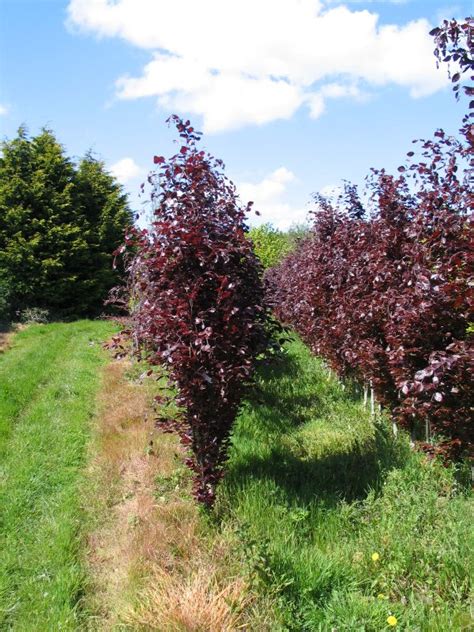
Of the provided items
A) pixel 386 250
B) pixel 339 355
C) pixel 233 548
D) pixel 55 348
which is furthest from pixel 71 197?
pixel 233 548

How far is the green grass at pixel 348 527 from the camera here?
2.76 m

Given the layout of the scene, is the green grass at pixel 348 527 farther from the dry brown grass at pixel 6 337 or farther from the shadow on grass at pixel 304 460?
the dry brown grass at pixel 6 337

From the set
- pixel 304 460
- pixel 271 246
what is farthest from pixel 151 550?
pixel 271 246

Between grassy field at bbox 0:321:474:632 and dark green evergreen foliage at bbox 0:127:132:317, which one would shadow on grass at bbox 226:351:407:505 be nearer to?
grassy field at bbox 0:321:474:632

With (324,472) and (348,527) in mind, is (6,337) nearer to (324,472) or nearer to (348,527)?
(324,472)

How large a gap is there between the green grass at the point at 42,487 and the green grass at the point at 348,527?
1.06m

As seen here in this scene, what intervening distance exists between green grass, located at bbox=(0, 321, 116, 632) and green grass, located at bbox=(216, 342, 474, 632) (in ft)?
3.47

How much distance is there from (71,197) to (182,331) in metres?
15.2

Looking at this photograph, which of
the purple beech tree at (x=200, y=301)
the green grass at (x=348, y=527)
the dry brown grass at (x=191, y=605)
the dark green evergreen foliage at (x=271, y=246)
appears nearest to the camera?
the dry brown grass at (x=191, y=605)

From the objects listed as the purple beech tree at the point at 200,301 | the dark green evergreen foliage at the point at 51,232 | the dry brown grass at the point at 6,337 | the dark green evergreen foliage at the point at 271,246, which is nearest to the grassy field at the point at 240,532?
the purple beech tree at the point at 200,301

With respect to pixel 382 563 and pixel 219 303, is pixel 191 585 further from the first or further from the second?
pixel 219 303

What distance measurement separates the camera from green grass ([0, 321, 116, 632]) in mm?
3098

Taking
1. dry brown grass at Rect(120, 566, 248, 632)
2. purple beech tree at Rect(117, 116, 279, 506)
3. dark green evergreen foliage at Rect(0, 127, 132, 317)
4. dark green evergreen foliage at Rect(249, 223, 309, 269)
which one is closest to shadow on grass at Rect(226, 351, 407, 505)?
purple beech tree at Rect(117, 116, 279, 506)

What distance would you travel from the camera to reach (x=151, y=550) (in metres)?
3.34
